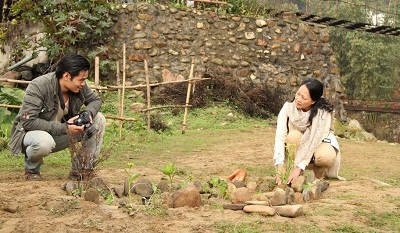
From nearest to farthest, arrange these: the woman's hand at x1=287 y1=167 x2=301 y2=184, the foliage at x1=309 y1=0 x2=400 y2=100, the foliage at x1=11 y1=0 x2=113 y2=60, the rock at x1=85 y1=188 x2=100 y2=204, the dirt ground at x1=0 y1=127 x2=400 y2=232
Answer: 1. the dirt ground at x1=0 y1=127 x2=400 y2=232
2. the rock at x1=85 y1=188 x2=100 y2=204
3. the woman's hand at x1=287 y1=167 x2=301 y2=184
4. the foliage at x1=11 y1=0 x2=113 y2=60
5. the foliage at x1=309 y1=0 x2=400 y2=100

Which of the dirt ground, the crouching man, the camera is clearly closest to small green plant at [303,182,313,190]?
the dirt ground

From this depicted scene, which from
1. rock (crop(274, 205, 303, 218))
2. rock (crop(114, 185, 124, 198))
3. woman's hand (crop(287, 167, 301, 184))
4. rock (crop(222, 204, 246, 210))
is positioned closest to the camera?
rock (crop(274, 205, 303, 218))

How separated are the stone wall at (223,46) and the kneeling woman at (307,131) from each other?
7.61 m

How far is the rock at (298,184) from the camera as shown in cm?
513

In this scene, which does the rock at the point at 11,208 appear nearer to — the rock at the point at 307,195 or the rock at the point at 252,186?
the rock at the point at 252,186

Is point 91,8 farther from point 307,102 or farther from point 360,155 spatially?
point 307,102

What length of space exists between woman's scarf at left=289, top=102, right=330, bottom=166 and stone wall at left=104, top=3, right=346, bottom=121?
25.2ft

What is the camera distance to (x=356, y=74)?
95.8 feet

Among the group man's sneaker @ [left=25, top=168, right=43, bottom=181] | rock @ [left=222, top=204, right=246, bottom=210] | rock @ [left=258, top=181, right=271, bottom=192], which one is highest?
rock @ [left=222, top=204, right=246, bottom=210]

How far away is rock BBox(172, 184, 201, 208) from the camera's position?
4520 mm

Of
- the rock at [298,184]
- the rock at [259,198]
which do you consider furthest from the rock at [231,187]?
the rock at [298,184]

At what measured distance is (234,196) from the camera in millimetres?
4641

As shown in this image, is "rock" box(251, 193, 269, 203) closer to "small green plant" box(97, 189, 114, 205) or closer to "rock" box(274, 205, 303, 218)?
"rock" box(274, 205, 303, 218)

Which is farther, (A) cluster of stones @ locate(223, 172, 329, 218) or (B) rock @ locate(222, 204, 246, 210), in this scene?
(B) rock @ locate(222, 204, 246, 210)
